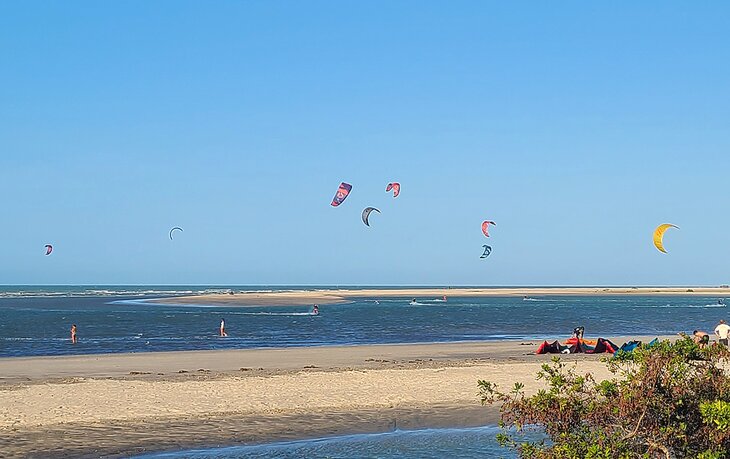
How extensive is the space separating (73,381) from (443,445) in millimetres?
9178

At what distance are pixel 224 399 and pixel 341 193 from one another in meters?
15.3

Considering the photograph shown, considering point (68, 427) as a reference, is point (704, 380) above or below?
above

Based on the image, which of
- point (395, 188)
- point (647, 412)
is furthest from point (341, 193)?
point (647, 412)

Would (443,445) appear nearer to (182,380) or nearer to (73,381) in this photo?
(182,380)

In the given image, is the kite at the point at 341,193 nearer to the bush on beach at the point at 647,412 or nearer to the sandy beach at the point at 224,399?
the sandy beach at the point at 224,399

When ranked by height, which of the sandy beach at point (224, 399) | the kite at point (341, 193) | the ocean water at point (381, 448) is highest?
the kite at point (341, 193)

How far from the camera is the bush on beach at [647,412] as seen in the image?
6582 millimetres

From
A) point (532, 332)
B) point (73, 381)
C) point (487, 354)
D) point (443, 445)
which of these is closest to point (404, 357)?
point (487, 354)

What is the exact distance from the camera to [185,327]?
146ft

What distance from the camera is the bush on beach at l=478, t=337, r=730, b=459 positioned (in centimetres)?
658

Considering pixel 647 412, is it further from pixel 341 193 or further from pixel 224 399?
pixel 341 193

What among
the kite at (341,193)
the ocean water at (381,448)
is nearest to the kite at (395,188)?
the kite at (341,193)

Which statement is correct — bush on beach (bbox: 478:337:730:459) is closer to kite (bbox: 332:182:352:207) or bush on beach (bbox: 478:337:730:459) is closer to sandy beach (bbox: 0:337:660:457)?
sandy beach (bbox: 0:337:660:457)

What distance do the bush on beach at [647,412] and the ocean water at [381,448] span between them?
471 cm
